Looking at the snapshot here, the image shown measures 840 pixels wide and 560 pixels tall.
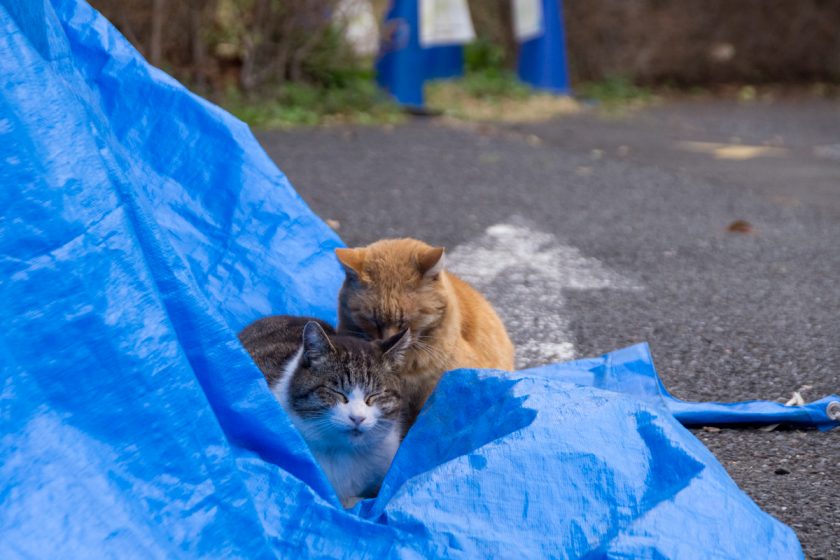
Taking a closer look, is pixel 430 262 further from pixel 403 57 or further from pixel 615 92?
pixel 615 92

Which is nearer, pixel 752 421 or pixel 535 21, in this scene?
pixel 752 421

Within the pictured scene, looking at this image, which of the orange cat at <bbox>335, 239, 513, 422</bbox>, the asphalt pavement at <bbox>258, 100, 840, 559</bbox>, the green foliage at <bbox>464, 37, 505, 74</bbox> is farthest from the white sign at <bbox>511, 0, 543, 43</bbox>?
the orange cat at <bbox>335, 239, 513, 422</bbox>

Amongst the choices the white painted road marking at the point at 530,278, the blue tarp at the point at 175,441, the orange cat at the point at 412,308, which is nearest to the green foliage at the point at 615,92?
the white painted road marking at the point at 530,278

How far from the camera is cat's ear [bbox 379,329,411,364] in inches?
105

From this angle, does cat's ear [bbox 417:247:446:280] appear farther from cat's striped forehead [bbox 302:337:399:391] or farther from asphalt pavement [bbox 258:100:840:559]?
asphalt pavement [bbox 258:100:840:559]

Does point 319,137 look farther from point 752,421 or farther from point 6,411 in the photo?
point 6,411

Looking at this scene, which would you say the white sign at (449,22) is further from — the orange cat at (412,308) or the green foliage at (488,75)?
the orange cat at (412,308)

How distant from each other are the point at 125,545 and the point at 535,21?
902 centimetres

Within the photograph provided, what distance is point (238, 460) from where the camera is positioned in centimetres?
210

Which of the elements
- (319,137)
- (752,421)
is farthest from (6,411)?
(319,137)

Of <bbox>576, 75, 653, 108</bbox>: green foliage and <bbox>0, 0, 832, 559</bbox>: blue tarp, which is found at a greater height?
<bbox>0, 0, 832, 559</bbox>: blue tarp

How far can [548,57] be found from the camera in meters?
10.6

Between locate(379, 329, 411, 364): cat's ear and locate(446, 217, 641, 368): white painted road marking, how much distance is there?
100 cm

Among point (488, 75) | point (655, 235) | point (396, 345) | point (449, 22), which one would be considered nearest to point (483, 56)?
point (488, 75)
